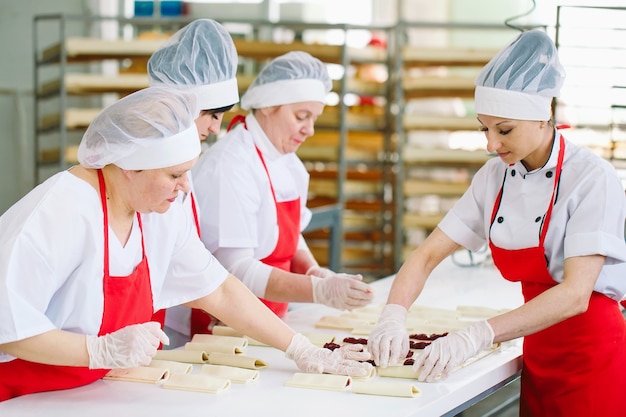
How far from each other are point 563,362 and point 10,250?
148 centimetres

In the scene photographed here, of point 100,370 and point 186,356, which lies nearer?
point 100,370

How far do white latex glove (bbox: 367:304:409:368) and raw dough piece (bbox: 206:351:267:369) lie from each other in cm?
29

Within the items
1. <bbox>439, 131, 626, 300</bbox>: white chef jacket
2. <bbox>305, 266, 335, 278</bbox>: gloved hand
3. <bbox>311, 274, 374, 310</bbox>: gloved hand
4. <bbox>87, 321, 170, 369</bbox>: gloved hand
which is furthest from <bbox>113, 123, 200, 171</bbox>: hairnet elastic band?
<bbox>305, 266, 335, 278</bbox>: gloved hand

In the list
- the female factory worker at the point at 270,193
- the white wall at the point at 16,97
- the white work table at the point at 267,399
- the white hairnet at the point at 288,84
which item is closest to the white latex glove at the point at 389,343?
the white work table at the point at 267,399

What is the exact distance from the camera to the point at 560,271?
228 cm

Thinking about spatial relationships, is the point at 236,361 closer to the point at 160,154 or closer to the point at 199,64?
the point at 160,154

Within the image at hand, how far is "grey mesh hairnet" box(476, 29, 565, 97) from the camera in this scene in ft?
7.41

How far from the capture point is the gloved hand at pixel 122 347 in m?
1.78

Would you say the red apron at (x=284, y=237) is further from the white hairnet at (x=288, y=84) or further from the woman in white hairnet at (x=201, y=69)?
the woman in white hairnet at (x=201, y=69)

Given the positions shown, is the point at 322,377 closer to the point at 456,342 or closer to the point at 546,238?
the point at 456,342

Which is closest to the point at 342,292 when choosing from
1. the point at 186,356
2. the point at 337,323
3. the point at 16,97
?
the point at 337,323

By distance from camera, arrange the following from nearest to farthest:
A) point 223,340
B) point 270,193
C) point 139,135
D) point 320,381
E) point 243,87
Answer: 1. point 139,135
2. point 320,381
3. point 223,340
4. point 270,193
5. point 243,87

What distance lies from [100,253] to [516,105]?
1.15 meters

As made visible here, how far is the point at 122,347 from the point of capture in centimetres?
178
